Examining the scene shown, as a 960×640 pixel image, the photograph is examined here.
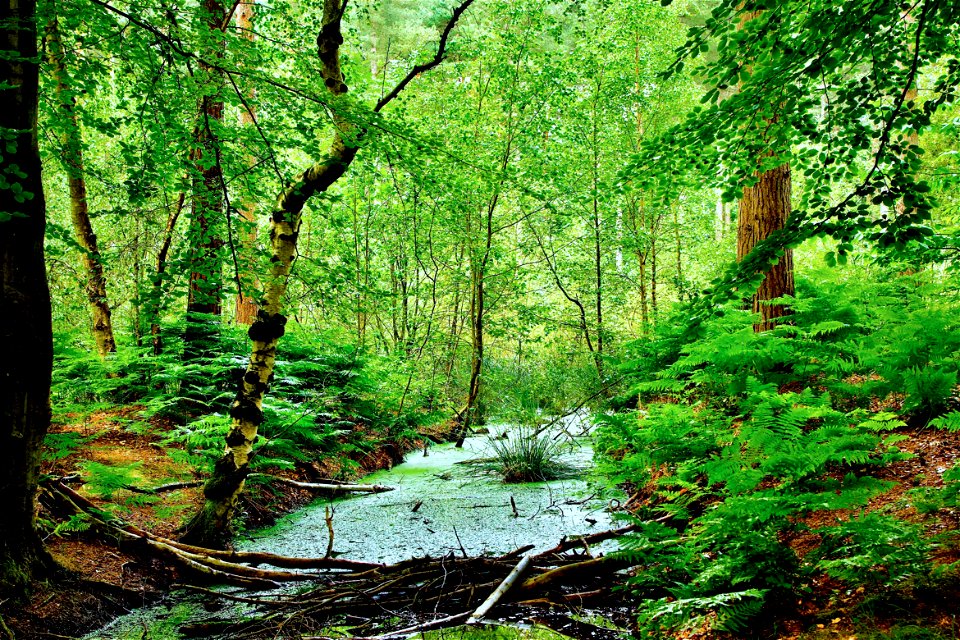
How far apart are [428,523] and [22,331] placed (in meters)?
2.94

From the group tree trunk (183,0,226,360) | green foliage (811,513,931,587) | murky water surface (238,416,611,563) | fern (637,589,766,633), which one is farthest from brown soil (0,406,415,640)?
green foliage (811,513,931,587)

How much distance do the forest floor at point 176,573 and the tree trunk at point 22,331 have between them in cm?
25

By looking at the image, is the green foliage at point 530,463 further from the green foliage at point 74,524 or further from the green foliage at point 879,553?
the green foliage at point 879,553

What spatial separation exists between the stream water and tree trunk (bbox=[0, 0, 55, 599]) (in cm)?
62

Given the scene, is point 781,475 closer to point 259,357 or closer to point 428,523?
point 428,523

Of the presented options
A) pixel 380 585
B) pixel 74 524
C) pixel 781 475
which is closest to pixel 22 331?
pixel 74 524

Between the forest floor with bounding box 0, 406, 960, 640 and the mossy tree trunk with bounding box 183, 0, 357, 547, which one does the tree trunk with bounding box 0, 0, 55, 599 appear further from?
the mossy tree trunk with bounding box 183, 0, 357, 547

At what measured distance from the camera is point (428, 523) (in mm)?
4320

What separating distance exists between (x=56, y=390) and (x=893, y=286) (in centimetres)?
706

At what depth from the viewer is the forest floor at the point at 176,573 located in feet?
5.49

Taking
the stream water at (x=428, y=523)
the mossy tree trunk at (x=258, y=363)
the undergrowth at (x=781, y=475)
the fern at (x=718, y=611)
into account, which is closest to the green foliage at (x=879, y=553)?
the undergrowth at (x=781, y=475)

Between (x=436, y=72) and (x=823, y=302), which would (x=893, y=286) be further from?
(x=436, y=72)

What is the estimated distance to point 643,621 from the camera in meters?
2.03

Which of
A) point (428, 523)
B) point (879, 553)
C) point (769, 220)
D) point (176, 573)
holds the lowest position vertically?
point (428, 523)
